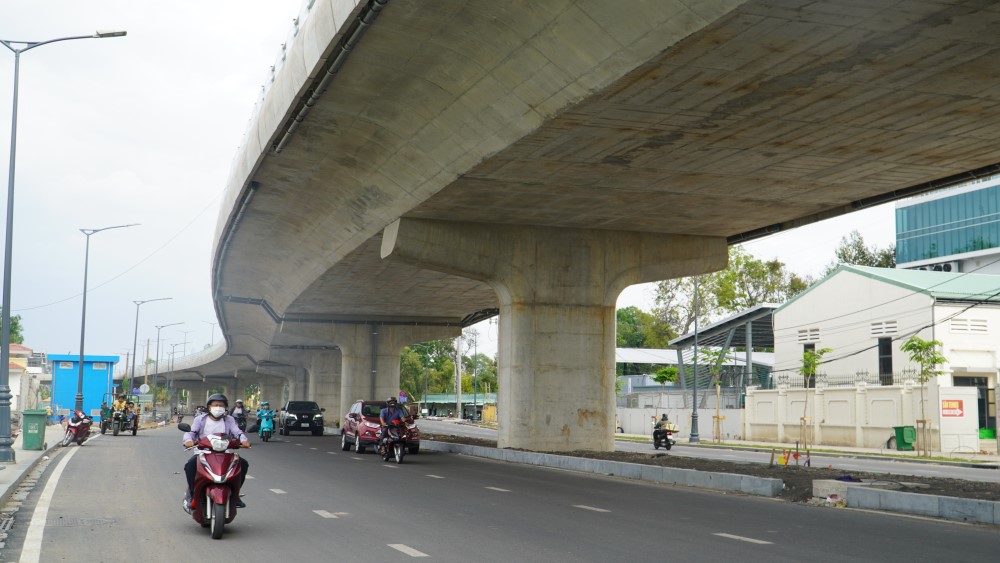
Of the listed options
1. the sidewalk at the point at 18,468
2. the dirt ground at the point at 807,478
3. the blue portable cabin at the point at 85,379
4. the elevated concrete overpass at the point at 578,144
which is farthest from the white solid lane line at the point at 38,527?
the blue portable cabin at the point at 85,379

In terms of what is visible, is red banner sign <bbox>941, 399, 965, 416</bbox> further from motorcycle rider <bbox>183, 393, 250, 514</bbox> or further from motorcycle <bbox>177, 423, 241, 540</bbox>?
motorcycle <bbox>177, 423, 241, 540</bbox>

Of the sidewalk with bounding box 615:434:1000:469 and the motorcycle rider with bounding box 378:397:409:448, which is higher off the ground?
the motorcycle rider with bounding box 378:397:409:448

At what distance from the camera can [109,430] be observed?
4778 centimetres

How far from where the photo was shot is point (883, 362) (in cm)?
4972

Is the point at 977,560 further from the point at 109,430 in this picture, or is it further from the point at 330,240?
the point at 109,430

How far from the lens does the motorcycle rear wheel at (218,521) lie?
35.6ft

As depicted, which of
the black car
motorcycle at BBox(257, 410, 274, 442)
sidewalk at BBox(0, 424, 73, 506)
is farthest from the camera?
the black car

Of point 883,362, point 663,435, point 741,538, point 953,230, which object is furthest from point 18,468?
point 953,230

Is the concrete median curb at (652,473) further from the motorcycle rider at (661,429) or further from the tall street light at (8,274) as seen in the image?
the tall street light at (8,274)

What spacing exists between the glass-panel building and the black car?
45578mm

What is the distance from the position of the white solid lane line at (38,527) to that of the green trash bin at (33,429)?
33.0 ft

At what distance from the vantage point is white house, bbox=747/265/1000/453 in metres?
40.1

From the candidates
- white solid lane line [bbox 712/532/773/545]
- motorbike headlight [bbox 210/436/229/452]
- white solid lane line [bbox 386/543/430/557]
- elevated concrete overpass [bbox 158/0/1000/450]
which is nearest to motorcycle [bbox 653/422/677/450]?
elevated concrete overpass [bbox 158/0/1000/450]

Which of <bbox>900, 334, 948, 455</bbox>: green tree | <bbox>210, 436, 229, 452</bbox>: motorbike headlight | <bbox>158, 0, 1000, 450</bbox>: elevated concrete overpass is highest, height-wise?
<bbox>158, 0, 1000, 450</bbox>: elevated concrete overpass
